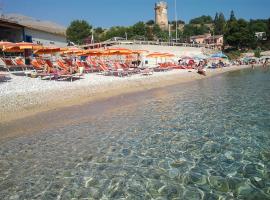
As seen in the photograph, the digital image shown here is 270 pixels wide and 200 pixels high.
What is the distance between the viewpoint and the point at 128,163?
20.4 feet

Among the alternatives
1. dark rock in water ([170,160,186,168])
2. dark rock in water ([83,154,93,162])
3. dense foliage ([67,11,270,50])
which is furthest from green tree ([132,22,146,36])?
dark rock in water ([170,160,186,168])

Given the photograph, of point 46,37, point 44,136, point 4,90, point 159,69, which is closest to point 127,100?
point 4,90

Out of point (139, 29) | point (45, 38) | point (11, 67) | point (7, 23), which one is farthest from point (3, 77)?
point (139, 29)

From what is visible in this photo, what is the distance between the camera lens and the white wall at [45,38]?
30272 mm

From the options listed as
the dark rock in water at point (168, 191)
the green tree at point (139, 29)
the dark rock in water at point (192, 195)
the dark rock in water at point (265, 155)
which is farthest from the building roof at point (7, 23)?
the green tree at point (139, 29)

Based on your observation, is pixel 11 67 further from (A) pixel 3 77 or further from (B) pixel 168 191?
(B) pixel 168 191

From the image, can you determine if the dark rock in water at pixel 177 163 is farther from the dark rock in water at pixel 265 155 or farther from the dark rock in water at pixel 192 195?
the dark rock in water at pixel 265 155

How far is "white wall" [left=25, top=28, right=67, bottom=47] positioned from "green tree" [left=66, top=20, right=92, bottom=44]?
45961mm

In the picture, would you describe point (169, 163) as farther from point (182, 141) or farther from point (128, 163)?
point (182, 141)

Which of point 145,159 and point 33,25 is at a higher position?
point 33,25

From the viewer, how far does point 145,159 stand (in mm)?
6398

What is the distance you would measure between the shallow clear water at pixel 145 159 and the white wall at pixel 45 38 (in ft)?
73.7

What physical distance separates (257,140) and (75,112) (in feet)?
20.8

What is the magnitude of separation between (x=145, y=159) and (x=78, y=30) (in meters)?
80.5
